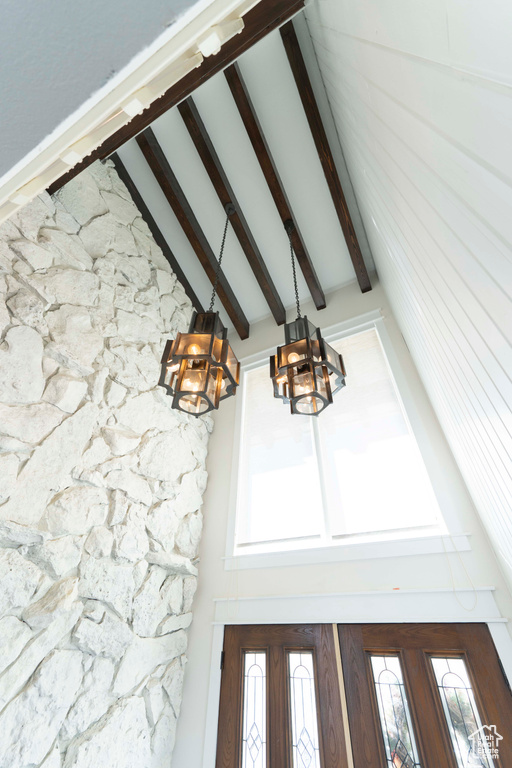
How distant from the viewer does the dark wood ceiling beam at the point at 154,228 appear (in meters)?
3.51

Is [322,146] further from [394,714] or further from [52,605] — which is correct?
[394,714]

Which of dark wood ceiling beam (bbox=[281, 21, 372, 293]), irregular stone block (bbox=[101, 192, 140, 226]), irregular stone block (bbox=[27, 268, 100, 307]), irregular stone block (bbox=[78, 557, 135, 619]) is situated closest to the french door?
irregular stone block (bbox=[78, 557, 135, 619])

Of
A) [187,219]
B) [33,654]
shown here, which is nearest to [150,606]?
[33,654]

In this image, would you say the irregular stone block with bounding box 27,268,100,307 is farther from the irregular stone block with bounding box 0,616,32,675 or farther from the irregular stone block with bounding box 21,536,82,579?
the irregular stone block with bounding box 0,616,32,675

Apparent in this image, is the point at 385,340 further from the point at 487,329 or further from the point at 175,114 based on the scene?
the point at 175,114

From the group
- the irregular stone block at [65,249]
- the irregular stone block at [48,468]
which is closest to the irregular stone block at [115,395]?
the irregular stone block at [48,468]

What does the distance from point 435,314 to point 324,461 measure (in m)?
1.91

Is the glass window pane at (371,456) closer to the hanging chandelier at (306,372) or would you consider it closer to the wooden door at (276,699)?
the wooden door at (276,699)

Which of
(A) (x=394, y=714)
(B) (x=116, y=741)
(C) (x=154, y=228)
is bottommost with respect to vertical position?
(B) (x=116, y=741)

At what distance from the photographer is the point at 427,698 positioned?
73.5 inches

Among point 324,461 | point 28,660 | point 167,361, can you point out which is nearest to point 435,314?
point 167,361

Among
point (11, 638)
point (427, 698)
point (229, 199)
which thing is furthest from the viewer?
point (229, 199)

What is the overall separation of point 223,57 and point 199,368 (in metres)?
2.15

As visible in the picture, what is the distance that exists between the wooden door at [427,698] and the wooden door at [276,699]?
4.6 inches
